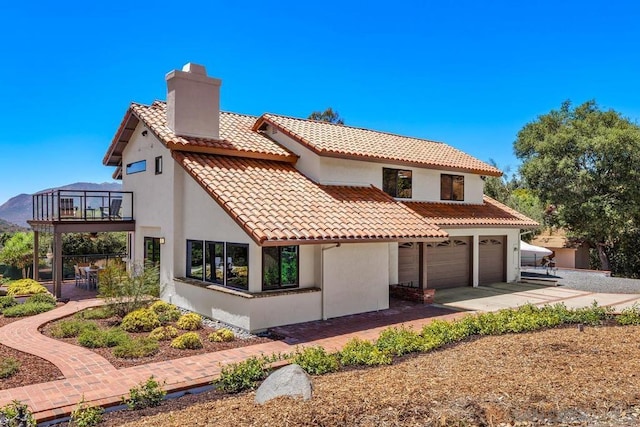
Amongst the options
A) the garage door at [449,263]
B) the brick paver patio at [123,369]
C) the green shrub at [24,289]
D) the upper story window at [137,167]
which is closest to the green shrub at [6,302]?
the brick paver patio at [123,369]

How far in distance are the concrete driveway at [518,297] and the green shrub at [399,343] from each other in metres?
5.80

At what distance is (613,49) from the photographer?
23656mm

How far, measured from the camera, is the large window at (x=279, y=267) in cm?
1191

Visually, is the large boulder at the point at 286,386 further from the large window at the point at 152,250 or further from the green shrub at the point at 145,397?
the large window at the point at 152,250

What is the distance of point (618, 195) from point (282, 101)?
2645cm

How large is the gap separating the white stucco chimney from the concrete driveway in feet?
34.5

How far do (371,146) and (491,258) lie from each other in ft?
27.0

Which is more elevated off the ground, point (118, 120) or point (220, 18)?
point (220, 18)

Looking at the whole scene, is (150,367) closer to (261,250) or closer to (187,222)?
(261,250)

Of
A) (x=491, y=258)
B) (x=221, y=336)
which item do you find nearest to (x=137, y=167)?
(x=221, y=336)

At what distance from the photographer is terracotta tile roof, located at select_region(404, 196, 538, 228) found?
17.9 meters

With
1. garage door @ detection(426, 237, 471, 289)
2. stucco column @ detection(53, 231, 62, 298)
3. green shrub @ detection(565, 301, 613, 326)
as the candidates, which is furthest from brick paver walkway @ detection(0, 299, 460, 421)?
garage door @ detection(426, 237, 471, 289)

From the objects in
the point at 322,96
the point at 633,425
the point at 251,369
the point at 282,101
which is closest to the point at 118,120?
the point at 251,369

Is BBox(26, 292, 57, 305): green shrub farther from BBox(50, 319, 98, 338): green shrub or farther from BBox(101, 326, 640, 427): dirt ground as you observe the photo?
BBox(101, 326, 640, 427): dirt ground
